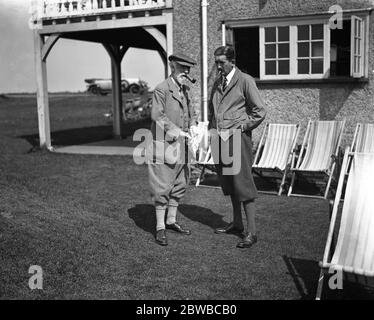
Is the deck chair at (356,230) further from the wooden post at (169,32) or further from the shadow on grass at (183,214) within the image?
the wooden post at (169,32)

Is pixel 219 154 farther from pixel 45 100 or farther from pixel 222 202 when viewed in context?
pixel 45 100

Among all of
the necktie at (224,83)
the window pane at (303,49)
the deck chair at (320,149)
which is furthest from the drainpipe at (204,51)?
the necktie at (224,83)

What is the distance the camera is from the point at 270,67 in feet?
32.8

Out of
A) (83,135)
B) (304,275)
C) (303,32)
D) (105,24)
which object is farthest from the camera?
(83,135)

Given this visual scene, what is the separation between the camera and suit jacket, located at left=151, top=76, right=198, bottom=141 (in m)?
5.44

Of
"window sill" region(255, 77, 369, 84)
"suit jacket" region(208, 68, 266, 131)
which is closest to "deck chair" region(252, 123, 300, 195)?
"window sill" region(255, 77, 369, 84)

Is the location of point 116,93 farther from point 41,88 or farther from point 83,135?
point 41,88

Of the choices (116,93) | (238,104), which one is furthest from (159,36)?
(238,104)

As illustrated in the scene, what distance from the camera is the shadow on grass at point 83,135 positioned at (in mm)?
15264

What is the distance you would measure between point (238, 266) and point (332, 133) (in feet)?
15.2

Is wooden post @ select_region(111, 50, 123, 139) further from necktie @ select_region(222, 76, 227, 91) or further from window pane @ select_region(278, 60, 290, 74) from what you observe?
necktie @ select_region(222, 76, 227, 91)

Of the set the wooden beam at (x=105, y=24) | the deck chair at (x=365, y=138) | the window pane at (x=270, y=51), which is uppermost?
the wooden beam at (x=105, y=24)

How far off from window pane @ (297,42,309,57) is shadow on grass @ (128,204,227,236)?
155 inches

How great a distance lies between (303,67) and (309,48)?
0.36 m
